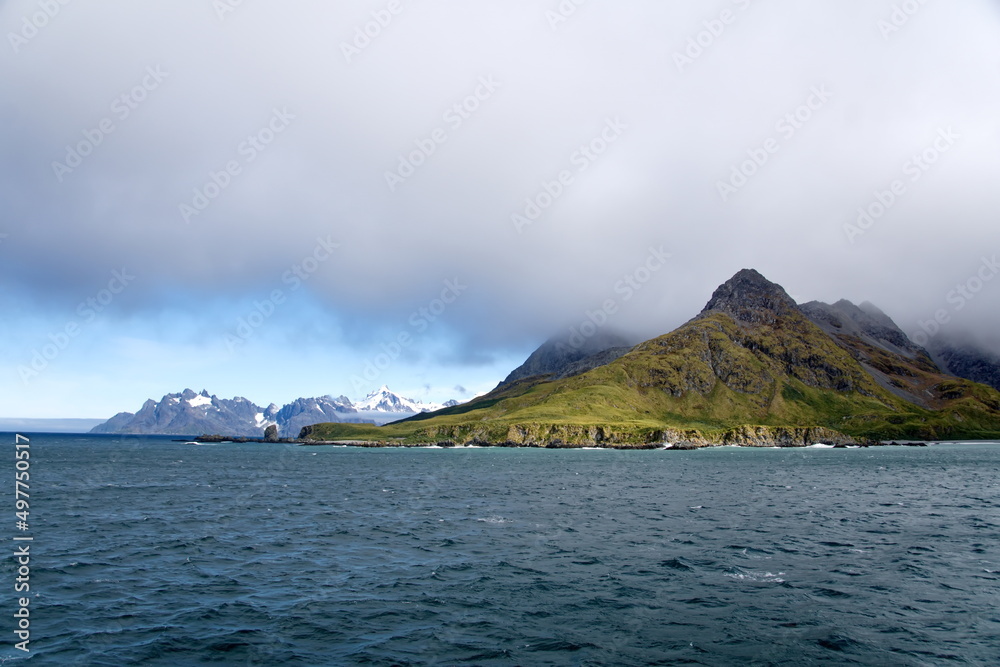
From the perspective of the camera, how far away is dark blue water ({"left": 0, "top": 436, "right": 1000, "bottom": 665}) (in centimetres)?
2773

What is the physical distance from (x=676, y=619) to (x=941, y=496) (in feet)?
268

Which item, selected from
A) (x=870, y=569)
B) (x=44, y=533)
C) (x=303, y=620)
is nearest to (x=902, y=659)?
(x=870, y=569)

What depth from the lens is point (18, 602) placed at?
3488cm

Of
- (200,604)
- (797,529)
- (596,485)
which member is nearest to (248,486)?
(596,485)

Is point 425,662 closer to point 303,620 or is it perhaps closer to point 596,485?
point 303,620

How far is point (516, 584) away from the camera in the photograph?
38.4 metres

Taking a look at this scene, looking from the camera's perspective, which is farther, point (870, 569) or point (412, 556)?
point (412, 556)

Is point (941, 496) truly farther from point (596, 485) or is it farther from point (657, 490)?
point (596, 485)

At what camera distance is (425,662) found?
26.1 metres

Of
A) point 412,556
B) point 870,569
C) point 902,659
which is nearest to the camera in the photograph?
point 902,659

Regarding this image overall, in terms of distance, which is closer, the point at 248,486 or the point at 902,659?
the point at 902,659

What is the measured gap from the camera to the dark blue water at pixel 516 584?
27.7 m

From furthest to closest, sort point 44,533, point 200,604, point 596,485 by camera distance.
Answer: point 596,485 → point 44,533 → point 200,604

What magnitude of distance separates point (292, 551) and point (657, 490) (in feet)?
221
